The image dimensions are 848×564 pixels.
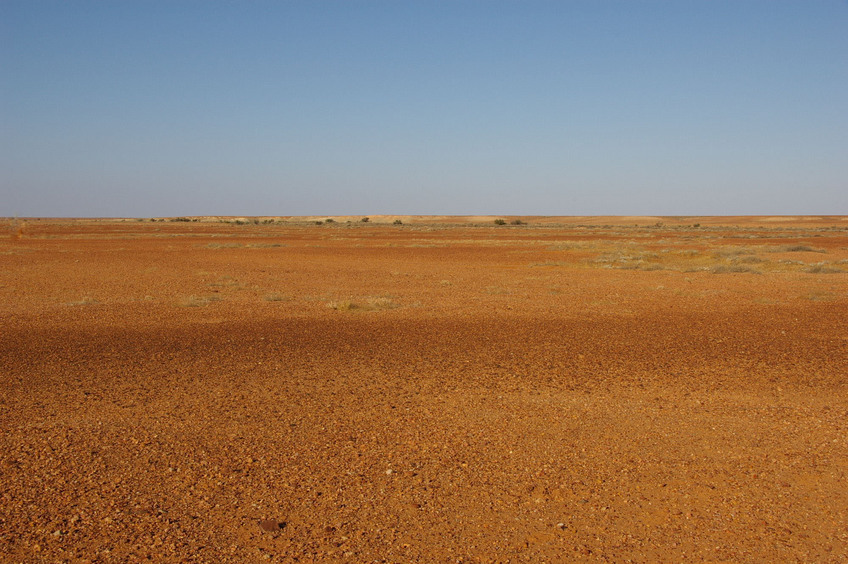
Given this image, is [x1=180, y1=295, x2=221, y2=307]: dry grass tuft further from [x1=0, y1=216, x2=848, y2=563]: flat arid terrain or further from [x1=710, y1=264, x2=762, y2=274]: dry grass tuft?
→ [x1=710, y1=264, x2=762, y2=274]: dry grass tuft

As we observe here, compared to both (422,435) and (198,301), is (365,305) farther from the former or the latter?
(422,435)

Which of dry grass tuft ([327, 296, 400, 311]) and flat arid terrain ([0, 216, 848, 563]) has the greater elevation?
dry grass tuft ([327, 296, 400, 311])

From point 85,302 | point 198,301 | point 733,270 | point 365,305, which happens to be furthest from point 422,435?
point 733,270

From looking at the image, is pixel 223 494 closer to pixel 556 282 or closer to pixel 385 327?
pixel 385 327

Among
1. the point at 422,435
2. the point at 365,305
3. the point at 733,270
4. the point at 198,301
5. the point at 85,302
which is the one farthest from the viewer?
the point at 733,270

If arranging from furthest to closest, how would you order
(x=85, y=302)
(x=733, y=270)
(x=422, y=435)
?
(x=733, y=270) < (x=85, y=302) < (x=422, y=435)

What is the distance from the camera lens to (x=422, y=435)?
7.25 metres

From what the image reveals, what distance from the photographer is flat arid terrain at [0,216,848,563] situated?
4.98m

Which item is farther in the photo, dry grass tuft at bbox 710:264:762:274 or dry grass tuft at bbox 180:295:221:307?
A: dry grass tuft at bbox 710:264:762:274

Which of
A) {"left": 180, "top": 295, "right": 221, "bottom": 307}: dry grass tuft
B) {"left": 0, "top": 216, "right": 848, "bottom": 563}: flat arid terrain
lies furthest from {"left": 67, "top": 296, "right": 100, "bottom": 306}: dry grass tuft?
{"left": 180, "top": 295, "right": 221, "bottom": 307}: dry grass tuft

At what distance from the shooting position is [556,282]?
2448cm

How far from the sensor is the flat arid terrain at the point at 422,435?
4.98 metres

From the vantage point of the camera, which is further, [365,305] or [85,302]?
[85,302]

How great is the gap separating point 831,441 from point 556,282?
17.5m
